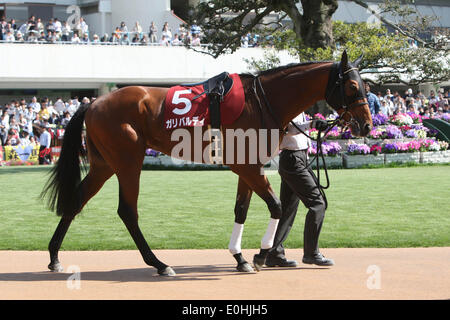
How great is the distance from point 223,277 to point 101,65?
25.5 meters

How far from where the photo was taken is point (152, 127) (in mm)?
5664

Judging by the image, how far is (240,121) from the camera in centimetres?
551

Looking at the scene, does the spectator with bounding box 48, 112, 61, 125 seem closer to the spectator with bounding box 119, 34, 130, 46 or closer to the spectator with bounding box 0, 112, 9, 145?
the spectator with bounding box 0, 112, 9, 145

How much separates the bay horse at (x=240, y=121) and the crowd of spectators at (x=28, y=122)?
49.3 ft

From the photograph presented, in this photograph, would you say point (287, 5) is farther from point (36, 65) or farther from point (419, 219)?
point (36, 65)

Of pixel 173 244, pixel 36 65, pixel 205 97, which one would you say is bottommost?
pixel 173 244

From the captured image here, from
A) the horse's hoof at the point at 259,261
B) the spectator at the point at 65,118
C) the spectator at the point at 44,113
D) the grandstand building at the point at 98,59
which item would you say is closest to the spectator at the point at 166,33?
the grandstand building at the point at 98,59

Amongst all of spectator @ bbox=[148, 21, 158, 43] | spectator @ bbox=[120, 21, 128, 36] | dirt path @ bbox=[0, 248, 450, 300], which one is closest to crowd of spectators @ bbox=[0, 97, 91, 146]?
spectator @ bbox=[120, 21, 128, 36]

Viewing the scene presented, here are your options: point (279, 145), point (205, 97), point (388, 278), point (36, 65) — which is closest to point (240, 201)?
point (279, 145)

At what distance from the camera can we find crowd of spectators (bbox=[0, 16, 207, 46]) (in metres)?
28.3

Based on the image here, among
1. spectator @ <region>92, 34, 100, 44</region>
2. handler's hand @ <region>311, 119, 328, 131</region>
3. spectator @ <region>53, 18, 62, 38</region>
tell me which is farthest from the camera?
spectator @ <region>92, 34, 100, 44</region>

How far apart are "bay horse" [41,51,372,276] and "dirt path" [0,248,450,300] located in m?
0.27

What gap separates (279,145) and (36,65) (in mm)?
24711

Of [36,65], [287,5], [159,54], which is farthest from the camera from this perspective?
[159,54]
